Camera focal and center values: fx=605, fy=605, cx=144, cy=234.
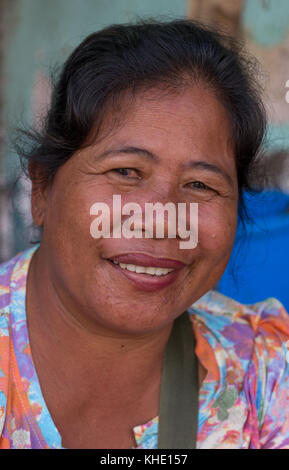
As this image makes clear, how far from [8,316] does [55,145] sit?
1.65 ft

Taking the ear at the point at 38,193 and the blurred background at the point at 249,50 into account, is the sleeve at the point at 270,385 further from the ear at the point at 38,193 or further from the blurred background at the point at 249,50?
the ear at the point at 38,193

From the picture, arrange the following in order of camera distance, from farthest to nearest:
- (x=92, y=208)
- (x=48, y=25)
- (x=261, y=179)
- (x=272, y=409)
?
(x=48, y=25) → (x=261, y=179) → (x=272, y=409) → (x=92, y=208)

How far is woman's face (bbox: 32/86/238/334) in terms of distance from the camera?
1550 millimetres

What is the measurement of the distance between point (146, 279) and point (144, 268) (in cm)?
3

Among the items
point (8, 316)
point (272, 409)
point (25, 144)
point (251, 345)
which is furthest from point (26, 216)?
point (272, 409)

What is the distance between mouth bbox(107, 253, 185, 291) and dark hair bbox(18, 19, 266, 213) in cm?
35

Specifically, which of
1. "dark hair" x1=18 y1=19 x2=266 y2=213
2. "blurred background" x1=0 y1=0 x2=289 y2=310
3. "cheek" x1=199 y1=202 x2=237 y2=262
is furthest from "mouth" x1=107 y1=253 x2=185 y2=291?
"blurred background" x1=0 y1=0 x2=289 y2=310

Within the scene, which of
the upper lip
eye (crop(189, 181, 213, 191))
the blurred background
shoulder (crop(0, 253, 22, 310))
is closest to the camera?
the upper lip

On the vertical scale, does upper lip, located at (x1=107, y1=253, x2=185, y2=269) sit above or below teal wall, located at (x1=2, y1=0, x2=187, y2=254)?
below

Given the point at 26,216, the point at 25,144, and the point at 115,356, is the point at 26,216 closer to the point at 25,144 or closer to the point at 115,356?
the point at 25,144

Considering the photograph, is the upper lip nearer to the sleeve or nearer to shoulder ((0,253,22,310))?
shoulder ((0,253,22,310))

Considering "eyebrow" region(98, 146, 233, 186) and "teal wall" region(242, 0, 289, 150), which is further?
"teal wall" region(242, 0, 289, 150)

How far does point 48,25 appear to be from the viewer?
472 centimetres

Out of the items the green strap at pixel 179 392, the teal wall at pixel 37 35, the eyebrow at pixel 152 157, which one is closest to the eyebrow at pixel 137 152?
the eyebrow at pixel 152 157
